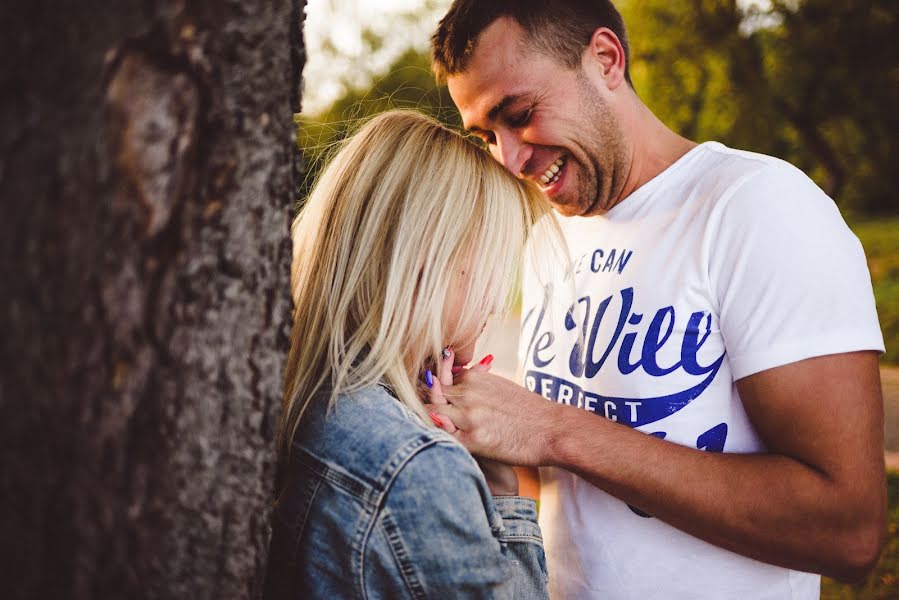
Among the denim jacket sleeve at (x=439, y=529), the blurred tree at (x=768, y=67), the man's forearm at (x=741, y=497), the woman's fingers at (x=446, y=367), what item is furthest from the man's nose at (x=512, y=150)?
the blurred tree at (x=768, y=67)

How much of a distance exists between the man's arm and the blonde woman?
0.26 meters

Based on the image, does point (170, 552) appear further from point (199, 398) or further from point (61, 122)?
point (61, 122)

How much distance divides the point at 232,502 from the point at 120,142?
73cm

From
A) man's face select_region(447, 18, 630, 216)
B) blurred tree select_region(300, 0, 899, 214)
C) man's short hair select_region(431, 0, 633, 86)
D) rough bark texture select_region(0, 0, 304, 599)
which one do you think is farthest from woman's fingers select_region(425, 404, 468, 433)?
blurred tree select_region(300, 0, 899, 214)

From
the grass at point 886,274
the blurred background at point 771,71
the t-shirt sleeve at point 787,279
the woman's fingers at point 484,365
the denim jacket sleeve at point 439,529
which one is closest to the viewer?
the denim jacket sleeve at point 439,529

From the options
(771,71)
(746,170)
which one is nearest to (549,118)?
(746,170)

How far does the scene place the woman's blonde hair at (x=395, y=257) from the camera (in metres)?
1.84

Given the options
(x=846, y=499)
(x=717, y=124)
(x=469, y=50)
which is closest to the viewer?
(x=846, y=499)

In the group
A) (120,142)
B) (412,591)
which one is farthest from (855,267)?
(120,142)

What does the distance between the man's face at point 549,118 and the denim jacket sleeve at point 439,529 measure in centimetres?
136

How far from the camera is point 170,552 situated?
120cm

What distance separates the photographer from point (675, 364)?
78.3 inches

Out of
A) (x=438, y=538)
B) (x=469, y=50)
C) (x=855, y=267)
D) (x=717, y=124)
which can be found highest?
(x=717, y=124)

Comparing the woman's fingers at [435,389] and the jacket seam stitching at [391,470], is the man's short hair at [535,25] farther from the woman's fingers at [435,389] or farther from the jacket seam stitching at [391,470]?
the jacket seam stitching at [391,470]
